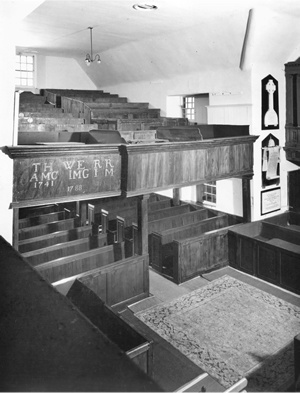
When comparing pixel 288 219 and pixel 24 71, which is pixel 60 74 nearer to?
Result: pixel 24 71

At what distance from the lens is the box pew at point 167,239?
945 cm

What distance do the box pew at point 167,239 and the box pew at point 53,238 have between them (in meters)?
1.70

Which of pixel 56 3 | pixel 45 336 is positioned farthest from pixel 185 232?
pixel 45 336

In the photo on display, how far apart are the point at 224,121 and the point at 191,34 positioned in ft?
8.23

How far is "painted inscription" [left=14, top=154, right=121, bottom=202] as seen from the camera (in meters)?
6.44

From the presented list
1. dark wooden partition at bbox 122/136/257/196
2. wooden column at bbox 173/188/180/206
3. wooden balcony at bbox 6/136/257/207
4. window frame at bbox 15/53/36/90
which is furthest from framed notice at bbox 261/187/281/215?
window frame at bbox 15/53/36/90

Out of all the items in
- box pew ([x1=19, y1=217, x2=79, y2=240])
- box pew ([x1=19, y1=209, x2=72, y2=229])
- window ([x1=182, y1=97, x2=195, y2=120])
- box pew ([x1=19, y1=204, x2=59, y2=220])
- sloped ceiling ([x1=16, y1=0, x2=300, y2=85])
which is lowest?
box pew ([x1=19, y1=217, x2=79, y2=240])

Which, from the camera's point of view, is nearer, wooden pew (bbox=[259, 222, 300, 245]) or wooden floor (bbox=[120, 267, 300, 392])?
wooden floor (bbox=[120, 267, 300, 392])

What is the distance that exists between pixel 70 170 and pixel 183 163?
9.06ft

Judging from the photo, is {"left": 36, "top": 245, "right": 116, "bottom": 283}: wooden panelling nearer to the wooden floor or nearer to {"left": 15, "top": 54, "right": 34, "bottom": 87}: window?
the wooden floor

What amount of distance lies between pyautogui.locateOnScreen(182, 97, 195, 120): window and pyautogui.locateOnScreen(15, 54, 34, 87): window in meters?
6.80

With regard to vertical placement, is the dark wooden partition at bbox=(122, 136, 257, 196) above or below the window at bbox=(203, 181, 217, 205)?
above

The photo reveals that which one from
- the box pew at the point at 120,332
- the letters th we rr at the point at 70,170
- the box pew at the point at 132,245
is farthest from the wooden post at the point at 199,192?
the box pew at the point at 120,332

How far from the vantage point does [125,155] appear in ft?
24.9
